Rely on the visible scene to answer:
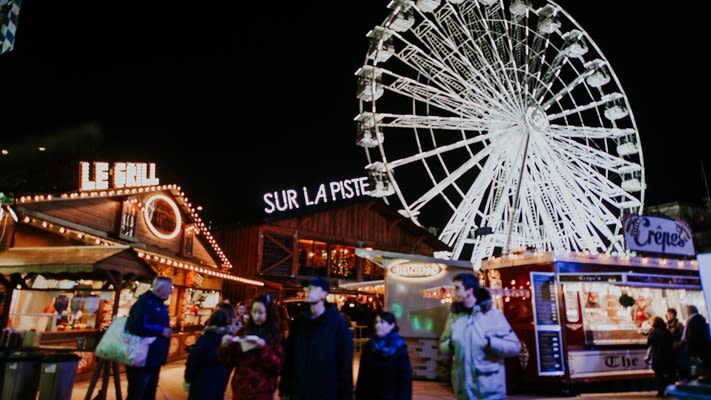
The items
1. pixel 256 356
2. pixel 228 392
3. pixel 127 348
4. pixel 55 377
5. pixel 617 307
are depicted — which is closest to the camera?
pixel 256 356

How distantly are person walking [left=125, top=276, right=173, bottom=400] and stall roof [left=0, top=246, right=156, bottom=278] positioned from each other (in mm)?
3260

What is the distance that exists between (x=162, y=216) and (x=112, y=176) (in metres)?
1.95

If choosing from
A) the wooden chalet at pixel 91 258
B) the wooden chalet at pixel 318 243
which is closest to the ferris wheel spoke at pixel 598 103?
the wooden chalet at pixel 318 243

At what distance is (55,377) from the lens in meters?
6.18

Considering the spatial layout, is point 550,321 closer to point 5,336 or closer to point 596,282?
point 596,282

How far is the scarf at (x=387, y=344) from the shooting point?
4.70m

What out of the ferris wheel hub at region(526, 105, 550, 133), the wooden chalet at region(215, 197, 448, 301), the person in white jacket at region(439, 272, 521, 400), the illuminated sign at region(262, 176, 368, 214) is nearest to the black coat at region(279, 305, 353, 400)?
the person in white jacket at region(439, 272, 521, 400)

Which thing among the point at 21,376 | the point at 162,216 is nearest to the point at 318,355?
the point at 21,376

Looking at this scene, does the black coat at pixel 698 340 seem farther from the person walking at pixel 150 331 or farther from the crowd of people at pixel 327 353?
the person walking at pixel 150 331

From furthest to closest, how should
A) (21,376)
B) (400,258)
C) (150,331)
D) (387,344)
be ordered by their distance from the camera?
(400,258), (21,376), (150,331), (387,344)

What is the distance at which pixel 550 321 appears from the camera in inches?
394

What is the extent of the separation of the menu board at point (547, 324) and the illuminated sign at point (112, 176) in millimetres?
10499

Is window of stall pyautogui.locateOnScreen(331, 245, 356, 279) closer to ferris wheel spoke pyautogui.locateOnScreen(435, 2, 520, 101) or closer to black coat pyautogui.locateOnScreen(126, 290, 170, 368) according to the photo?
ferris wheel spoke pyautogui.locateOnScreen(435, 2, 520, 101)

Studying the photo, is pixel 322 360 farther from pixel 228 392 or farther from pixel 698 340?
pixel 698 340
